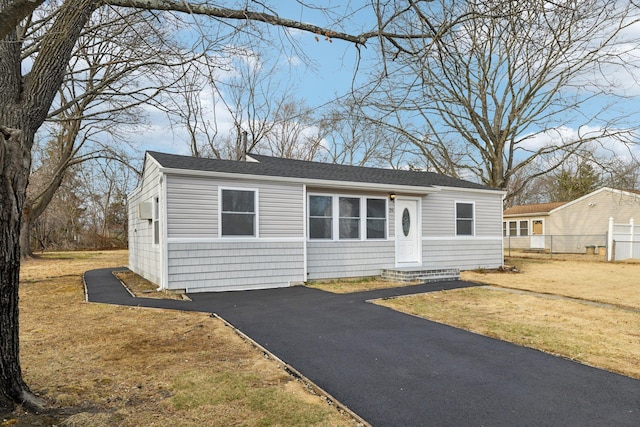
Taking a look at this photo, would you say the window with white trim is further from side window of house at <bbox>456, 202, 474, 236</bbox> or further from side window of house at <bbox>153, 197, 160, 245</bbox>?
side window of house at <bbox>153, 197, 160, 245</bbox>

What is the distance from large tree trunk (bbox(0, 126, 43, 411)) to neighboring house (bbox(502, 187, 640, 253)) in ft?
81.5

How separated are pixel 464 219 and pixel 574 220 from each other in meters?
16.9

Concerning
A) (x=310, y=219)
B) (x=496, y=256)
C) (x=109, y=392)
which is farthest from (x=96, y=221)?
(x=109, y=392)

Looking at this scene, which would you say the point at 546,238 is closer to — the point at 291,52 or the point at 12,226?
the point at 291,52

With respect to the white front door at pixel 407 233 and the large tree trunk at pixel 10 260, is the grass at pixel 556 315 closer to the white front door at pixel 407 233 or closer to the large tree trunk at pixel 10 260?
the white front door at pixel 407 233

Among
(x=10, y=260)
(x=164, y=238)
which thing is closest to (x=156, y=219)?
(x=164, y=238)

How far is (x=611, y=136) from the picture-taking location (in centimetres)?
1798

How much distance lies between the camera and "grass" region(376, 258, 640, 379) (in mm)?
4891

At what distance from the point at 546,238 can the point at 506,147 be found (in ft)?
30.9

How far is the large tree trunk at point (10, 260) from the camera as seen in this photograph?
2.90 meters

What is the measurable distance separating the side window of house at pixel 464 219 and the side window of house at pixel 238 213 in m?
7.57

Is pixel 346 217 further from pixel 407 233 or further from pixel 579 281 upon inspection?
pixel 579 281

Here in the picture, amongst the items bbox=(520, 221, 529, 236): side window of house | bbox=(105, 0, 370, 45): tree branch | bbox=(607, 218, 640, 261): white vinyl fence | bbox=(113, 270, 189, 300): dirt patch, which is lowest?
bbox=(113, 270, 189, 300): dirt patch

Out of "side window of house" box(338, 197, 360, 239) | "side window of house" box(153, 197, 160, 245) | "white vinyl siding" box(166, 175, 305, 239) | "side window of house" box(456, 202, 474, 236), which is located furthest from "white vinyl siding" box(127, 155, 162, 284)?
"side window of house" box(456, 202, 474, 236)
